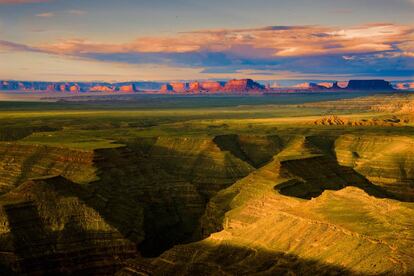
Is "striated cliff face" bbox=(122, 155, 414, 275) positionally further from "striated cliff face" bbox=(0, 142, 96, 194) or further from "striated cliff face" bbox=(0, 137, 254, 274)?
"striated cliff face" bbox=(0, 142, 96, 194)

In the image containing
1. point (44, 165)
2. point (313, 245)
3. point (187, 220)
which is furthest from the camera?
point (44, 165)

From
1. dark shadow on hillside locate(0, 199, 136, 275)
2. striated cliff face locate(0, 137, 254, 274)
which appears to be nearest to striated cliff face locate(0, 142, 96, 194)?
striated cliff face locate(0, 137, 254, 274)

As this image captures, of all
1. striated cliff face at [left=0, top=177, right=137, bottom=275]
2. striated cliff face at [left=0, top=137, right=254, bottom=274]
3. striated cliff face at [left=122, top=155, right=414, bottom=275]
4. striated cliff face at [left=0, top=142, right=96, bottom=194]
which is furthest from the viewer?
striated cliff face at [left=0, top=142, right=96, bottom=194]

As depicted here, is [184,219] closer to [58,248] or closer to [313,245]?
[58,248]

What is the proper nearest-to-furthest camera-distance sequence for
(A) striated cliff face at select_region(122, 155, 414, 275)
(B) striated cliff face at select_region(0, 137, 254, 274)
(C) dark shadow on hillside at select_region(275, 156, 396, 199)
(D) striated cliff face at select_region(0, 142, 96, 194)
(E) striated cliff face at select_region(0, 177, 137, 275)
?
(A) striated cliff face at select_region(122, 155, 414, 275), (E) striated cliff face at select_region(0, 177, 137, 275), (B) striated cliff face at select_region(0, 137, 254, 274), (C) dark shadow on hillside at select_region(275, 156, 396, 199), (D) striated cliff face at select_region(0, 142, 96, 194)

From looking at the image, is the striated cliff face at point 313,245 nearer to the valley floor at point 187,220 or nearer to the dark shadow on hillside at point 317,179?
the valley floor at point 187,220

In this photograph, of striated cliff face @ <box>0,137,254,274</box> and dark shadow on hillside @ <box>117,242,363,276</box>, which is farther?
striated cliff face @ <box>0,137,254,274</box>

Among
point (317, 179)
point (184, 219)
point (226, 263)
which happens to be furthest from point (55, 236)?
point (317, 179)

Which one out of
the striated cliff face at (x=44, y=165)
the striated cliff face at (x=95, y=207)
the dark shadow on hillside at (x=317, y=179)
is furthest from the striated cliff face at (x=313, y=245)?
the striated cliff face at (x=44, y=165)

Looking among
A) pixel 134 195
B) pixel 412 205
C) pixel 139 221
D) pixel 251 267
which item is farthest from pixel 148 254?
pixel 412 205
